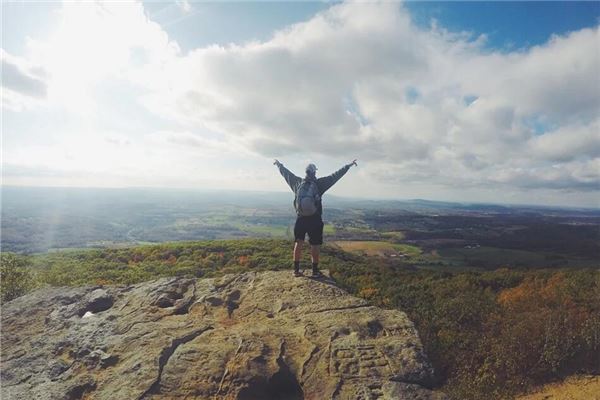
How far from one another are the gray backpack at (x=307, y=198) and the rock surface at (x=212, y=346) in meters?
1.86

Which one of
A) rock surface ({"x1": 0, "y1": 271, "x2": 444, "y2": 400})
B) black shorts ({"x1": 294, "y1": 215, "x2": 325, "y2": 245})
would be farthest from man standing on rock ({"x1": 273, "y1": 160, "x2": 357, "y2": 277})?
rock surface ({"x1": 0, "y1": 271, "x2": 444, "y2": 400})

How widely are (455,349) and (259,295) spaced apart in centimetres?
491

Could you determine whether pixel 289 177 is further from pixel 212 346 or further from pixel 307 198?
pixel 212 346

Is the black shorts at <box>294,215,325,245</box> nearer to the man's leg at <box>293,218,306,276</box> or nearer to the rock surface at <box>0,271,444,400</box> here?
the man's leg at <box>293,218,306,276</box>

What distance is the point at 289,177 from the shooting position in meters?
10.1

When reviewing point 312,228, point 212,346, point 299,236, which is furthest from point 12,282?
point 312,228

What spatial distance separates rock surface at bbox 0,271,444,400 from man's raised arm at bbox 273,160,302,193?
2798 mm

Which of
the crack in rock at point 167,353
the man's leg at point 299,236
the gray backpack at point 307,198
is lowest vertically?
the crack in rock at point 167,353

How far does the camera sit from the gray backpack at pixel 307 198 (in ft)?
29.9

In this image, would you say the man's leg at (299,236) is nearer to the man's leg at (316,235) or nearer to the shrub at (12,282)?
the man's leg at (316,235)

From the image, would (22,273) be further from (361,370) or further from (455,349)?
(455,349)

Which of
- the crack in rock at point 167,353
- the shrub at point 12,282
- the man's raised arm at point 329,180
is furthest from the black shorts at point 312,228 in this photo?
the shrub at point 12,282

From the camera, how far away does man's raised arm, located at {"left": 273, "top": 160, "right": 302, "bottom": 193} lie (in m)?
9.96

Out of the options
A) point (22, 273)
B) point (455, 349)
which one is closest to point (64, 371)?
point (455, 349)
